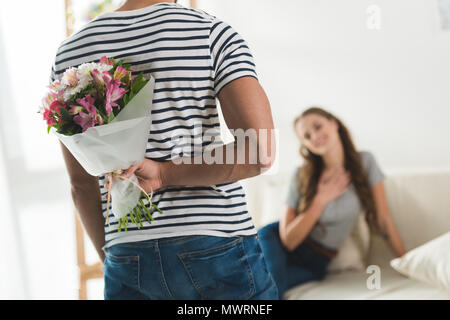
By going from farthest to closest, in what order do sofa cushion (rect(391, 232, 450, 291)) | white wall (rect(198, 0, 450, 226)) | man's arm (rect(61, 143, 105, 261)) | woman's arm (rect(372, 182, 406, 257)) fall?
white wall (rect(198, 0, 450, 226))
woman's arm (rect(372, 182, 406, 257))
sofa cushion (rect(391, 232, 450, 291))
man's arm (rect(61, 143, 105, 261))

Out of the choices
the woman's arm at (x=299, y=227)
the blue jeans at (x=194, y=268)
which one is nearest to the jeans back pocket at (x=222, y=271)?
the blue jeans at (x=194, y=268)

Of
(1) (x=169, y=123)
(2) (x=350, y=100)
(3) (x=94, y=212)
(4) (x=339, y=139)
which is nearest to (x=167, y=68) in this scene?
(1) (x=169, y=123)

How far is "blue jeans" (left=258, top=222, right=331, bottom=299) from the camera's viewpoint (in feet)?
6.41

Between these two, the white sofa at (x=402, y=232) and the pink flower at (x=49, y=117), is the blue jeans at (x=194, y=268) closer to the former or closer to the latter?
the pink flower at (x=49, y=117)

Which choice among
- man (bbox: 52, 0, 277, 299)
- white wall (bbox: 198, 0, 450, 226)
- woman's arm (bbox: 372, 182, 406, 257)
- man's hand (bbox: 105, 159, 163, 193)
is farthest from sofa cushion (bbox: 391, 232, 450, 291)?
man's hand (bbox: 105, 159, 163, 193)

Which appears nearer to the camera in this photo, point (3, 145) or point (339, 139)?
point (339, 139)

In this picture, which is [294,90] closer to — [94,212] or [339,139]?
[339,139]

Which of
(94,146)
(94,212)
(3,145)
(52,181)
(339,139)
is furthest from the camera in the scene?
(52,181)

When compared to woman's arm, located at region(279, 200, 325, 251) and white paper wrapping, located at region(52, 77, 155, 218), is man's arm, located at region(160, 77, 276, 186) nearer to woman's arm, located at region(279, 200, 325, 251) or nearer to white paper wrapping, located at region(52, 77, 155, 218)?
white paper wrapping, located at region(52, 77, 155, 218)

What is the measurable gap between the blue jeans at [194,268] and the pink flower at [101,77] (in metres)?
0.29

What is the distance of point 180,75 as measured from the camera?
33.0 inches

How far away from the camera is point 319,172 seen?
2.09 meters
